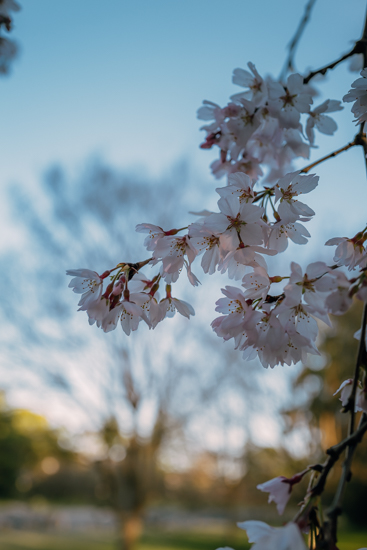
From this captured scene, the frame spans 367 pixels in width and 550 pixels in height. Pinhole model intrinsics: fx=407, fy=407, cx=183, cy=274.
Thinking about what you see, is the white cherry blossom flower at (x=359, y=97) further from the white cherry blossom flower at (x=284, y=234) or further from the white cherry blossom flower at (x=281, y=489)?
the white cherry blossom flower at (x=281, y=489)

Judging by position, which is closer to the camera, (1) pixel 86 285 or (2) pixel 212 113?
(1) pixel 86 285

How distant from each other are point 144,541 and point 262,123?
9503 millimetres

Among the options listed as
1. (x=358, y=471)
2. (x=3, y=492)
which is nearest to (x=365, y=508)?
(x=358, y=471)

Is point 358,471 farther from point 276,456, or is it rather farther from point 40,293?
point 40,293

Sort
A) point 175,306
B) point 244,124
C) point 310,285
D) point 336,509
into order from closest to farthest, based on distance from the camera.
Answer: point 336,509
point 310,285
point 175,306
point 244,124

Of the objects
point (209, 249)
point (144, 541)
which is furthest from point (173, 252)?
point (144, 541)

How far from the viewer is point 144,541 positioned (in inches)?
325

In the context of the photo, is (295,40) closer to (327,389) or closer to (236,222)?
(236,222)

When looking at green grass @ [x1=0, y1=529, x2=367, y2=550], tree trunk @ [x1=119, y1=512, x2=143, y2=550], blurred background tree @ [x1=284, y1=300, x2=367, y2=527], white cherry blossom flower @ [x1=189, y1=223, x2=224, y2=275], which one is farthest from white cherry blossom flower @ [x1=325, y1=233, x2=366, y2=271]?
green grass @ [x1=0, y1=529, x2=367, y2=550]

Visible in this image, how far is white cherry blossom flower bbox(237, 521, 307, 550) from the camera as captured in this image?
274 millimetres

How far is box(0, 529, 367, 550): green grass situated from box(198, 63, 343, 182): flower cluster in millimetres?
7320

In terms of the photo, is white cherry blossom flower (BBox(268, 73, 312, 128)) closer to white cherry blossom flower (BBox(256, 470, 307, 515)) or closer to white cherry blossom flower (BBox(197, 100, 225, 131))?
white cherry blossom flower (BBox(197, 100, 225, 131))

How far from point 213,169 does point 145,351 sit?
4766 mm

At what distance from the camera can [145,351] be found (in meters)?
5.33
